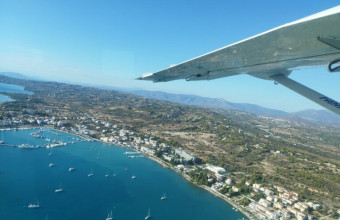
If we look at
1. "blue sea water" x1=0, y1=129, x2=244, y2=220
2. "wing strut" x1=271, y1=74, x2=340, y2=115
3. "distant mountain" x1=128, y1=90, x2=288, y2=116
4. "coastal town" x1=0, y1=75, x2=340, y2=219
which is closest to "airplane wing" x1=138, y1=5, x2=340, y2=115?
"wing strut" x1=271, y1=74, x2=340, y2=115

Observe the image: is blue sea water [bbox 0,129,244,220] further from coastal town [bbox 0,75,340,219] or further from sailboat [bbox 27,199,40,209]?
coastal town [bbox 0,75,340,219]


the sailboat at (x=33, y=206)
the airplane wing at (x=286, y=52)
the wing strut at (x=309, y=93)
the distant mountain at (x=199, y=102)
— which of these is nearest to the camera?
the airplane wing at (x=286, y=52)

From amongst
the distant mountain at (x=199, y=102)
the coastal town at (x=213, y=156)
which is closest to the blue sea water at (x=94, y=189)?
the coastal town at (x=213, y=156)

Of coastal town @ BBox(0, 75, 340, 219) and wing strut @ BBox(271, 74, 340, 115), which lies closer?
wing strut @ BBox(271, 74, 340, 115)

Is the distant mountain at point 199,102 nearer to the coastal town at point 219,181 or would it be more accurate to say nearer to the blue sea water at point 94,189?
the coastal town at point 219,181

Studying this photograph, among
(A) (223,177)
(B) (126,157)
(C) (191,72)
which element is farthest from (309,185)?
(C) (191,72)

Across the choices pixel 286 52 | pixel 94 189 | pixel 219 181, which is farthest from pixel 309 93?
pixel 219 181

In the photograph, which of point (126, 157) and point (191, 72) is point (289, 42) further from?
point (126, 157)
